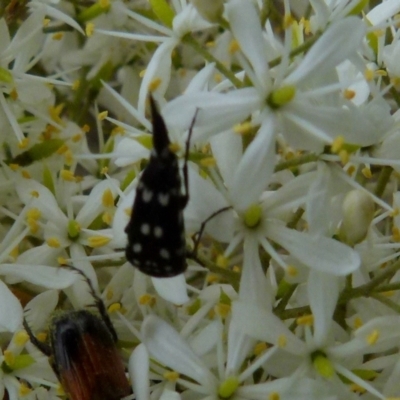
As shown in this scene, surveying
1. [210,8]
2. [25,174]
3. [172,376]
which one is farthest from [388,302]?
[25,174]

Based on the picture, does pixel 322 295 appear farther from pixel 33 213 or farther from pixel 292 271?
pixel 33 213

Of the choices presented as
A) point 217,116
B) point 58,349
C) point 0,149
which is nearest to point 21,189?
point 0,149

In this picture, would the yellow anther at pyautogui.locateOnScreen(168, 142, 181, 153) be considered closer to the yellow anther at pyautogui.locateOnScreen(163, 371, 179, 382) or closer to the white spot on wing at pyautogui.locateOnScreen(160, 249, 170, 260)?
the white spot on wing at pyautogui.locateOnScreen(160, 249, 170, 260)

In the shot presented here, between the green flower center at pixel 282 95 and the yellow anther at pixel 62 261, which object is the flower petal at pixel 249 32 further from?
the yellow anther at pixel 62 261

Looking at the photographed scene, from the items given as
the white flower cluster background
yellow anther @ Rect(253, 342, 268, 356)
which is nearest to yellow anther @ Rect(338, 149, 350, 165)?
the white flower cluster background

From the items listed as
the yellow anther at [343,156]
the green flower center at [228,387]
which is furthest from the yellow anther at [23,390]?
the yellow anther at [343,156]

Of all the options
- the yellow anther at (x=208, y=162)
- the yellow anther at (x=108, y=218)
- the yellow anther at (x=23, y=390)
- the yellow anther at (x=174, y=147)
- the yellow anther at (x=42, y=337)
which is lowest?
the yellow anther at (x=23, y=390)
